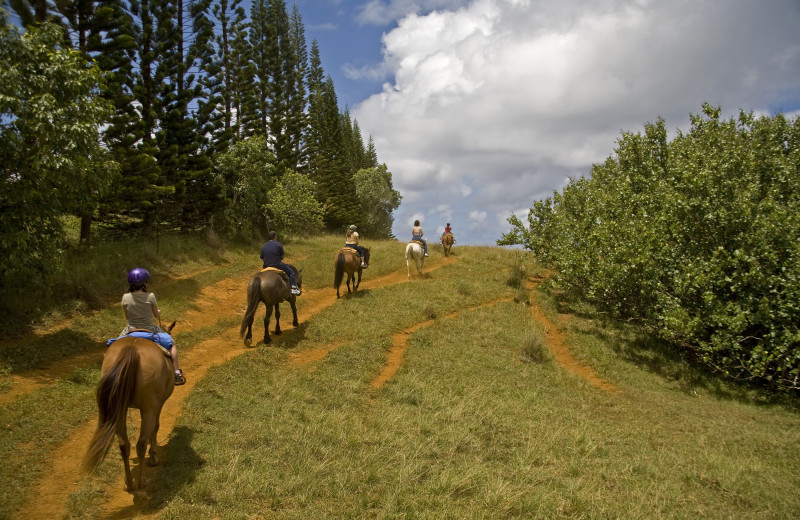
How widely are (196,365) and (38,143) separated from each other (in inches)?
263

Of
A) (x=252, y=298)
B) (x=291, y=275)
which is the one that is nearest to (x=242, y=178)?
(x=291, y=275)

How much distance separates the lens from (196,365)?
1002 cm

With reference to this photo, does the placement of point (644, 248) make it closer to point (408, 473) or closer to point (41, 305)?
point (408, 473)

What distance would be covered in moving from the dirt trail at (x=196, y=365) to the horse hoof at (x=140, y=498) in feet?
0.21

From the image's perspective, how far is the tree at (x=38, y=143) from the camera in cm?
983

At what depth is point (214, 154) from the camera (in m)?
26.7

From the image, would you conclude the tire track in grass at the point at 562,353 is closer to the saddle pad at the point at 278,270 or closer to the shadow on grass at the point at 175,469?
the saddle pad at the point at 278,270

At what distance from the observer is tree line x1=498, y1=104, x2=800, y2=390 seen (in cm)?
1212

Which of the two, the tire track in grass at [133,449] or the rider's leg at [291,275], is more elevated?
the rider's leg at [291,275]

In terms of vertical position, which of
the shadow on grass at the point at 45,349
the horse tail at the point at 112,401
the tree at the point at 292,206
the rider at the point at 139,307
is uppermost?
the tree at the point at 292,206

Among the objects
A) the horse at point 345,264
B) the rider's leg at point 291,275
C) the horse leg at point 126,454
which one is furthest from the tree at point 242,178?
the horse leg at point 126,454

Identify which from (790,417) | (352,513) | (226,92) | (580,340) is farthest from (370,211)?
(352,513)

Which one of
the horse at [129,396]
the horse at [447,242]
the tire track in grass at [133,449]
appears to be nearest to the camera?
the tire track in grass at [133,449]

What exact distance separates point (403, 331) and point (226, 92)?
2433 cm
